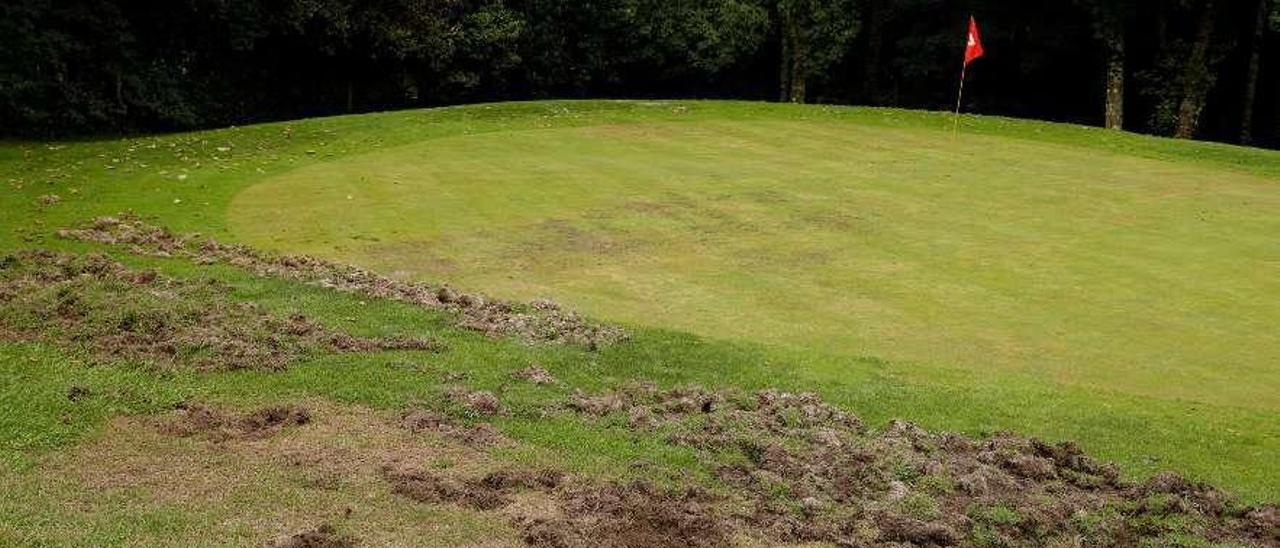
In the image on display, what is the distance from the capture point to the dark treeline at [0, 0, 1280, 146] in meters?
29.2

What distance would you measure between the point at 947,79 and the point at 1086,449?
3812cm

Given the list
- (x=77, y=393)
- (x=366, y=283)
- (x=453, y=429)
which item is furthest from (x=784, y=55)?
(x=77, y=393)

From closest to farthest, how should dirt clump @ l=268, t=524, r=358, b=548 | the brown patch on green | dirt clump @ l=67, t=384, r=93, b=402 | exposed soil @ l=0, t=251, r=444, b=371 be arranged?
dirt clump @ l=268, t=524, r=358, b=548
the brown patch on green
dirt clump @ l=67, t=384, r=93, b=402
exposed soil @ l=0, t=251, r=444, b=371

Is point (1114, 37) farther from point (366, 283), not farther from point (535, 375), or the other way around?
point (535, 375)

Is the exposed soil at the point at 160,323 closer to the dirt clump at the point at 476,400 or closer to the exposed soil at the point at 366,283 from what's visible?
the exposed soil at the point at 366,283

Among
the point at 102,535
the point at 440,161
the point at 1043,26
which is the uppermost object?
the point at 1043,26

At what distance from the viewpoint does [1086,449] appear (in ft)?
26.6

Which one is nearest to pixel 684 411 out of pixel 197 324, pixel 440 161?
A: pixel 197 324

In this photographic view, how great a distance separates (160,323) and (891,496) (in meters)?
6.69

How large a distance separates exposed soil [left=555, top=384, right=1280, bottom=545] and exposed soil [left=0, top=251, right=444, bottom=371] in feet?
9.71

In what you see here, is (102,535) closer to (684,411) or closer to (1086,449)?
(684,411)

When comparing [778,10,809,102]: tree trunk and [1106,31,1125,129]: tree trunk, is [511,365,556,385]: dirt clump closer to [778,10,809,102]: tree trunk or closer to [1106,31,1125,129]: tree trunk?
[1106,31,1125,129]: tree trunk

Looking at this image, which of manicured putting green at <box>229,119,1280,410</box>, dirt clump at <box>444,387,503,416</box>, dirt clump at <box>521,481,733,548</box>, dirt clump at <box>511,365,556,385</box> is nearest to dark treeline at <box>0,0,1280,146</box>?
manicured putting green at <box>229,119,1280,410</box>

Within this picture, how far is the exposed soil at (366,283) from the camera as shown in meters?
10.4
